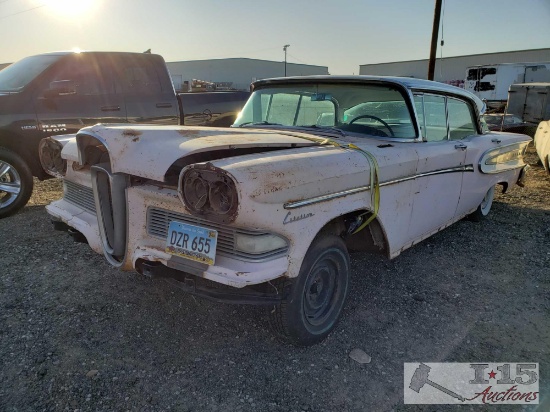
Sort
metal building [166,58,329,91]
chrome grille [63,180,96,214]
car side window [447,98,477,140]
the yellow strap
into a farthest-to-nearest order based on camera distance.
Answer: metal building [166,58,329,91]
car side window [447,98,477,140]
chrome grille [63,180,96,214]
the yellow strap

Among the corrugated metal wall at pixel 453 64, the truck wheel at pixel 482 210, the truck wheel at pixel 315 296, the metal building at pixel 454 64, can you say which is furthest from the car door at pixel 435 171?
the corrugated metal wall at pixel 453 64

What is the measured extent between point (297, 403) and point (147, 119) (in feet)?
16.0

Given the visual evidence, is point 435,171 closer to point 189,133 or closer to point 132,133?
point 189,133

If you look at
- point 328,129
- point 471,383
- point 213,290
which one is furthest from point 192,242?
point 471,383

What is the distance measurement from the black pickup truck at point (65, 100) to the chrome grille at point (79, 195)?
6.74 feet

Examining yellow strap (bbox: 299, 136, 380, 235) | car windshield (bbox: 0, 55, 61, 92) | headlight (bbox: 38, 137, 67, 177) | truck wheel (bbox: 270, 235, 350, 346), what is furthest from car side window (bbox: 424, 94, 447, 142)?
car windshield (bbox: 0, 55, 61, 92)

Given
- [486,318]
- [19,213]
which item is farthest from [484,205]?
[19,213]

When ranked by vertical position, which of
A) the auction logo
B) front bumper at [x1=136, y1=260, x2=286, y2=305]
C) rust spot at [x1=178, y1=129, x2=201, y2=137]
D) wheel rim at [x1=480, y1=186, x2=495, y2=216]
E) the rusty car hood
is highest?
rust spot at [x1=178, y1=129, x2=201, y2=137]

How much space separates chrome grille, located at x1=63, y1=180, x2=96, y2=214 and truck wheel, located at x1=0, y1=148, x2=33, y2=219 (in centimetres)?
198

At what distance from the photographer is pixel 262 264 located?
2252 millimetres

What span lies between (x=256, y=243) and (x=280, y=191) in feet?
1.02

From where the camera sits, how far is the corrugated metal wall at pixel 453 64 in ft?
113

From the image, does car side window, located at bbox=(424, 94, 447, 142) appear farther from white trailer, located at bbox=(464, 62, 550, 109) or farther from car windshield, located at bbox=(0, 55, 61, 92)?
white trailer, located at bbox=(464, 62, 550, 109)

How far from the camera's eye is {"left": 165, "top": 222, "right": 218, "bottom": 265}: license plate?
7.57 feet
